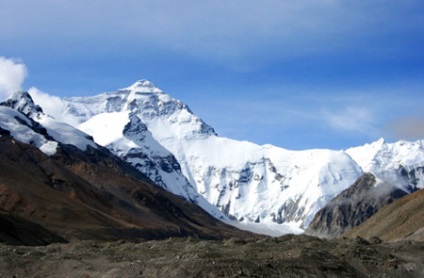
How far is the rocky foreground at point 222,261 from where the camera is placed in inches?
1825

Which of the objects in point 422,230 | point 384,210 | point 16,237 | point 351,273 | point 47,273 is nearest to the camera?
point 47,273

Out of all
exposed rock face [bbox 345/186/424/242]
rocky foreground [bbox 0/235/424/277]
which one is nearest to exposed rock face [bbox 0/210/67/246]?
rocky foreground [bbox 0/235/424/277]

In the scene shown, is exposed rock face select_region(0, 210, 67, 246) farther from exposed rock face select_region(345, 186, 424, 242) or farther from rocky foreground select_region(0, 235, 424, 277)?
exposed rock face select_region(345, 186, 424, 242)

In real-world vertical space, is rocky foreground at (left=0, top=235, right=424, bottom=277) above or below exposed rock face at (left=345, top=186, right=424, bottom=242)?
below

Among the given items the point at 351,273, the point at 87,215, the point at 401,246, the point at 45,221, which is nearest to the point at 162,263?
the point at 351,273

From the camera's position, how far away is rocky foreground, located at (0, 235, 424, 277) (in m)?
46.3

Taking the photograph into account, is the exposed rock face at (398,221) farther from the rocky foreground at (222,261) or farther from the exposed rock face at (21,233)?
the exposed rock face at (21,233)

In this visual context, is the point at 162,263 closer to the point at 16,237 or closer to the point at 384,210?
the point at 16,237

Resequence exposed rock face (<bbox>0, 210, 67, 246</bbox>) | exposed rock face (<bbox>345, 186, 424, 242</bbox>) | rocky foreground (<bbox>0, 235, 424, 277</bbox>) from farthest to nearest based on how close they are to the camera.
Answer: exposed rock face (<bbox>0, 210, 67, 246</bbox>)
exposed rock face (<bbox>345, 186, 424, 242</bbox>)
rocky foreground (<bbox>0, 235, 424, 277</bbox>)

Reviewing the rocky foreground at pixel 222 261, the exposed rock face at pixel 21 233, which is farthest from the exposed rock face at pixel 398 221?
the exposed rock face at pixel 21 233

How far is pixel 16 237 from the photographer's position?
10644cm

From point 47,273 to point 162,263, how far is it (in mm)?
7339

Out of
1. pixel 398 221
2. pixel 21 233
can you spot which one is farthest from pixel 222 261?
pixel 21 233

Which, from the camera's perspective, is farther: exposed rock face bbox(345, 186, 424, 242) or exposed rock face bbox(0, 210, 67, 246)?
exposed rock face bbox(0, 210, 67, 246)
